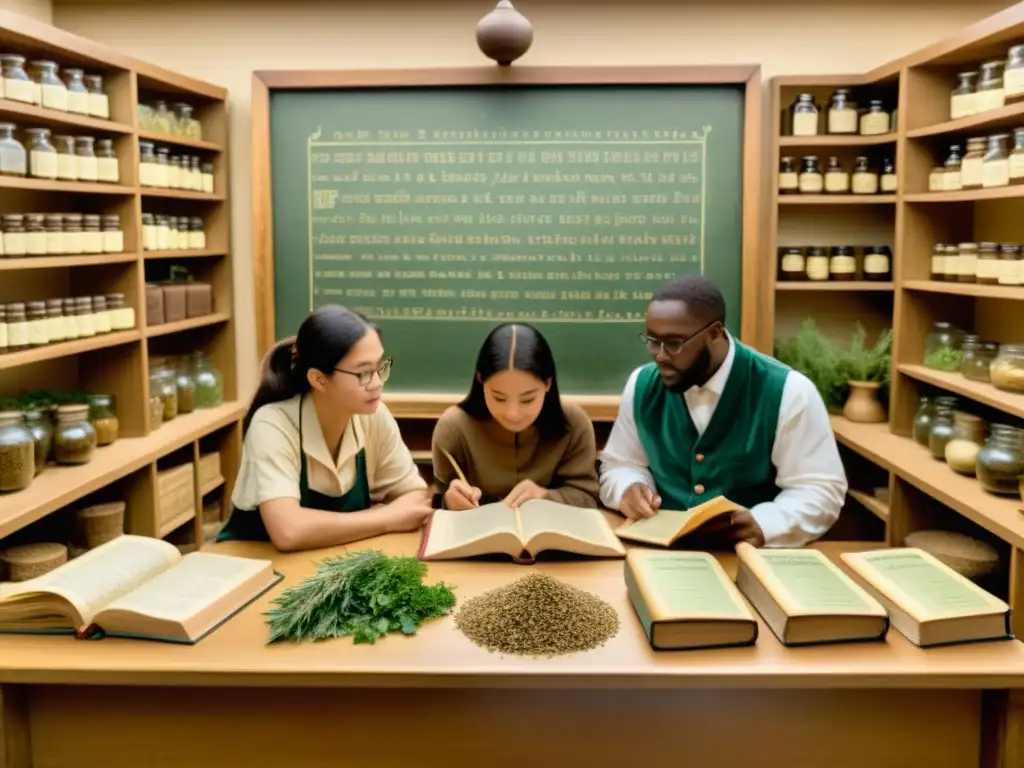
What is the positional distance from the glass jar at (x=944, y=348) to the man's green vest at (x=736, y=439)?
1107mm

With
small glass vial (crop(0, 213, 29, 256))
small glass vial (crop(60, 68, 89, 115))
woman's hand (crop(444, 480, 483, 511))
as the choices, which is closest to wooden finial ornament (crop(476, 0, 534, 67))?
small glass vial (crop(60, 68, 89, 115))

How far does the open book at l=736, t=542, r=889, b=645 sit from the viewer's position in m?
1.65

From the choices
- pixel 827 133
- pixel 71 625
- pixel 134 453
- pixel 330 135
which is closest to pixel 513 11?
pixel 330 135

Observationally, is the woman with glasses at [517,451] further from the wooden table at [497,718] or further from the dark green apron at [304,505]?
the wooden table at [497,718]

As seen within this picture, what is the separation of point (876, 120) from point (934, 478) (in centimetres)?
153

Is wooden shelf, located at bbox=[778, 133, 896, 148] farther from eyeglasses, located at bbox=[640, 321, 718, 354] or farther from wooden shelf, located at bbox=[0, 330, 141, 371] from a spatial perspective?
wooden shelf, located at bbox=[0, 330, 141, 371]

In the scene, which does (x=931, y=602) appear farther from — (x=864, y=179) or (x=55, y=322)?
(x=55, y=322)

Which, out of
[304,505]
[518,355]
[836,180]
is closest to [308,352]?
[304,505]

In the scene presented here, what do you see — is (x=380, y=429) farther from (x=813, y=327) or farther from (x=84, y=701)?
(x=813, y=327)

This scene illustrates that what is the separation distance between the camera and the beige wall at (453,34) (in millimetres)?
4027

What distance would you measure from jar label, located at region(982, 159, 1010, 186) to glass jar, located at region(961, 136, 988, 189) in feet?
0.09

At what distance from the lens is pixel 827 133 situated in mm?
3912

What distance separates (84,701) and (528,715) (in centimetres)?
75

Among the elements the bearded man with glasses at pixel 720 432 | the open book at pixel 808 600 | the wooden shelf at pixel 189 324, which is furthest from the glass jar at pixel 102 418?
the open book at pixel 808 600
